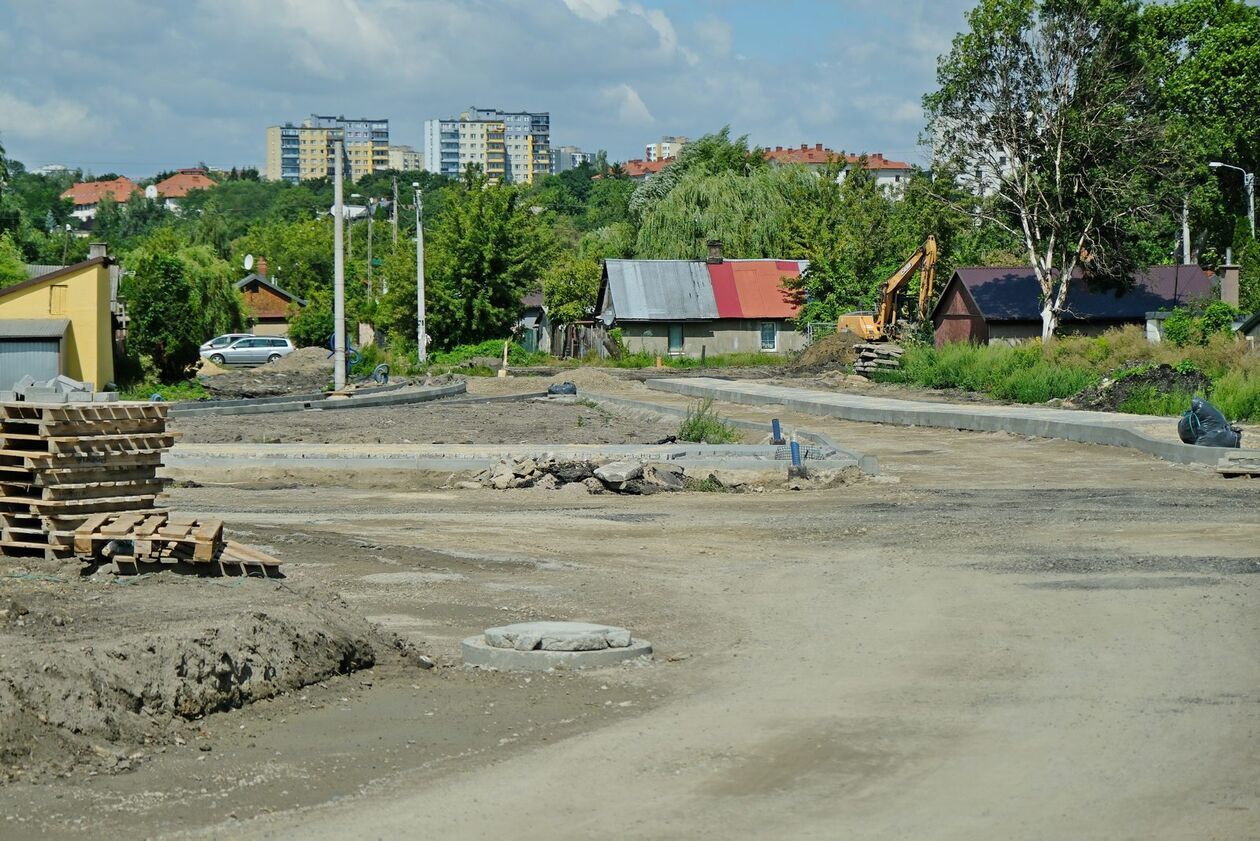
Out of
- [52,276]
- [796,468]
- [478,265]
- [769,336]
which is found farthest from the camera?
[769,336]

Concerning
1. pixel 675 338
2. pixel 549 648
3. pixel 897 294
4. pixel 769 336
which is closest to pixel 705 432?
pixel 549 648

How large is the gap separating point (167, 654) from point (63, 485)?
500 cm

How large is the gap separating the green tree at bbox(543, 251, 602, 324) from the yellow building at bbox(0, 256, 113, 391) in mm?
37349

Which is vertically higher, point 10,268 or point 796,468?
point 10,268

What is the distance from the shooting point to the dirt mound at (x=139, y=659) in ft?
26.0

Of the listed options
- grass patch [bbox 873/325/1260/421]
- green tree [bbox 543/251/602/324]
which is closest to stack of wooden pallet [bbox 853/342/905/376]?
grass patch [bbox 873/325/1260/421]

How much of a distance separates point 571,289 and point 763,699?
249 feet

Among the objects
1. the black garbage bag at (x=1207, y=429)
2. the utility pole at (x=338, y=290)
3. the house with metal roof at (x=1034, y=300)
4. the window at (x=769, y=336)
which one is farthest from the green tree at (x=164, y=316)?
the black garbage bag at (x=1207, y=429)

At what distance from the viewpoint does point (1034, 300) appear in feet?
189

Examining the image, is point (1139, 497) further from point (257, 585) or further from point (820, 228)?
point (820, 228)

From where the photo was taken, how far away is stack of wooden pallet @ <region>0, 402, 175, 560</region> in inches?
521

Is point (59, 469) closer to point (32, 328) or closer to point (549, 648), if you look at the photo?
point (549, 648)

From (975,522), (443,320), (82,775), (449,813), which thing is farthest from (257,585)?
(443,320)

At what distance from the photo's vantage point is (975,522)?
1781cm
